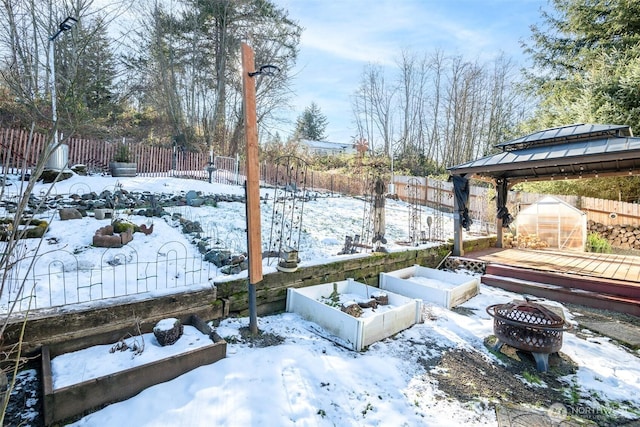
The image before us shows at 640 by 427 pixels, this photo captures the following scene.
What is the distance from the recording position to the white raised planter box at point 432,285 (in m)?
4.21

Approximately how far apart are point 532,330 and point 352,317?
5.38ft

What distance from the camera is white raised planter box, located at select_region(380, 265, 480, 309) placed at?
421 cm

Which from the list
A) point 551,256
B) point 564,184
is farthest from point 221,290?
point 564,184

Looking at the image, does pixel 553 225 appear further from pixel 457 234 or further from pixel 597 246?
pixel 457 234

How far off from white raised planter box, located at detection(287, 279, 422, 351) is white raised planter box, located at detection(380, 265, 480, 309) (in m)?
0.60

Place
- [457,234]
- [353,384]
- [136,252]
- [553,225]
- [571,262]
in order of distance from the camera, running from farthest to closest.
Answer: [553,225] < [457,234] < [571,262] < [136,252] < [353,384]

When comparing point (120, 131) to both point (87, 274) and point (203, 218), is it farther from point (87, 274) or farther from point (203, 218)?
point (87, 274)

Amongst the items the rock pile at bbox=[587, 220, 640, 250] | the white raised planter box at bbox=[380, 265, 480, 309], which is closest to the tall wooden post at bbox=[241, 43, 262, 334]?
the white raised planter box at bbox=[380, 265, 480, 309]

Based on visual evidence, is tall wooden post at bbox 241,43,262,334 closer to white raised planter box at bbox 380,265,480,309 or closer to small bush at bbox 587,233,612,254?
white raised planter box at bbox 380,265,480,309

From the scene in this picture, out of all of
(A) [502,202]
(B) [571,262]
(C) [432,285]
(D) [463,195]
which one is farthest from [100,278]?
(A) [502,202]

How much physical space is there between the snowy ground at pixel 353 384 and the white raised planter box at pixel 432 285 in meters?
0.57

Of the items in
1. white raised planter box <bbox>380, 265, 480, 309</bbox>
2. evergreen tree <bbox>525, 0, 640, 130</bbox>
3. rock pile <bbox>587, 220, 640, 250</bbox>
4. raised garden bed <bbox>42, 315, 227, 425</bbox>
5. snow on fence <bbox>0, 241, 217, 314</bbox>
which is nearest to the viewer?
raised garden bed <bbox>42, 315, 227, 425</bbox>

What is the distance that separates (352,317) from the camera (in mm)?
3023

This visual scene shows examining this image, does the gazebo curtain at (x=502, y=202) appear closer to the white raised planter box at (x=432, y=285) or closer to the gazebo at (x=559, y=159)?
the gazebo at (x=559, y=159)
